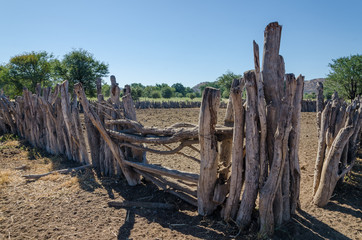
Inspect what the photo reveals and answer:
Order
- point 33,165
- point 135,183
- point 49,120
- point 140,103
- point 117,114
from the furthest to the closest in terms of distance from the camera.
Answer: point 140,103 < point 49,120 < point 33,165 < point 117,114 < point 135,183

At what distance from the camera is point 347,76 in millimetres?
23344

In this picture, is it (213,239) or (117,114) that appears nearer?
(213,239)

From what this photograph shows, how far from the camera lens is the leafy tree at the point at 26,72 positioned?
25.3 m

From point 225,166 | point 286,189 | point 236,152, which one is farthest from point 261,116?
point 225,166

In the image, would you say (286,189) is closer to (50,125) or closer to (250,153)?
(250,153)

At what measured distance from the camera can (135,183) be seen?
428 centimetres

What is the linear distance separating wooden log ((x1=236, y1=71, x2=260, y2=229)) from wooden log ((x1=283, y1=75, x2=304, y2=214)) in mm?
491

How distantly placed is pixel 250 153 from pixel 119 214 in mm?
2011

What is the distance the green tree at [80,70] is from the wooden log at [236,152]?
84.4 ft

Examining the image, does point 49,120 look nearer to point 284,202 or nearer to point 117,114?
point 117,114

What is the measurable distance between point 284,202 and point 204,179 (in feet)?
3.33

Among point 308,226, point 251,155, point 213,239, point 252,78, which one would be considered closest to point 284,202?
point 308,226

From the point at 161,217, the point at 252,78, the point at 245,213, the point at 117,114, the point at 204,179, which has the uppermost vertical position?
the point at 252,78

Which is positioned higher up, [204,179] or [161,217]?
[204,179]
